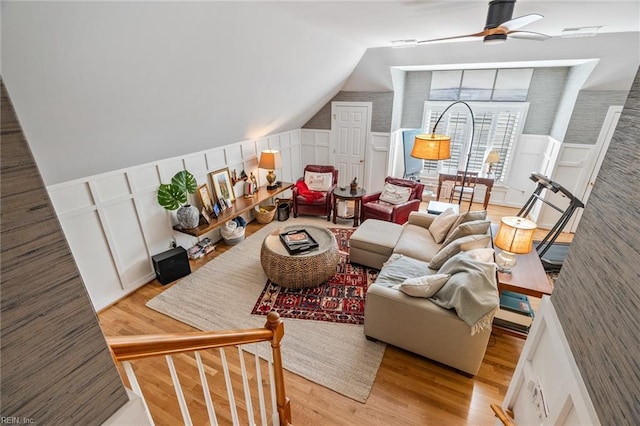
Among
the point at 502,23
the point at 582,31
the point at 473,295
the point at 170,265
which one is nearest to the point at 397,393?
the point at 473,295

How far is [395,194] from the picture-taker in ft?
15.2

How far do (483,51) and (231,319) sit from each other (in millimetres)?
4720

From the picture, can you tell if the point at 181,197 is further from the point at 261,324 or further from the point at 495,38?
the point at 495,38

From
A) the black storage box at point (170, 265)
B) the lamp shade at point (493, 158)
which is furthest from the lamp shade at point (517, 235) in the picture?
the black storage box at point (170, 265)

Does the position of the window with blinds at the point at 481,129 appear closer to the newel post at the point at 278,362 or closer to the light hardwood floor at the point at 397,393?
the light hardwood floor at the point at 397,393

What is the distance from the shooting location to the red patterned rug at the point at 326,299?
2914mm

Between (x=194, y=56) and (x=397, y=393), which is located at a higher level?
(x=194, y=56)

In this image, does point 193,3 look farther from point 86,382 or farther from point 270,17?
point 86,382

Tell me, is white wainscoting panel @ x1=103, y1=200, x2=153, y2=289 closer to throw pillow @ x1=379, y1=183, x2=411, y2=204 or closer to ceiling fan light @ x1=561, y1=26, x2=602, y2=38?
throw pillow @ x1=379, y1=183, x2=411, y2=204

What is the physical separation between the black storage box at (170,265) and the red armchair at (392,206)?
2686 mm

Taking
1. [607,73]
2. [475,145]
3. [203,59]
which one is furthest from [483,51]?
[203,59]

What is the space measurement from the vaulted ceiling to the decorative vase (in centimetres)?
69

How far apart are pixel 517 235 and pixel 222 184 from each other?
368 centimetres

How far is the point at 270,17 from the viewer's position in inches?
97.8
